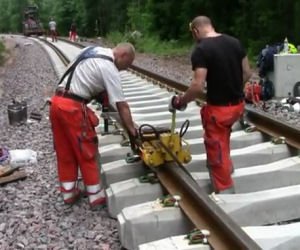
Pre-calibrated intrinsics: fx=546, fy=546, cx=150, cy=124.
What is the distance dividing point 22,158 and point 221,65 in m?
2.90

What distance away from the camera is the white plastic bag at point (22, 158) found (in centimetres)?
636

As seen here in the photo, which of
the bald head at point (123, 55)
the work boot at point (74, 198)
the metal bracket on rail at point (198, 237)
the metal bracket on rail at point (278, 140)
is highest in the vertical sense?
the bald head at point (123, 55)

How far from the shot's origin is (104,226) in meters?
4.55

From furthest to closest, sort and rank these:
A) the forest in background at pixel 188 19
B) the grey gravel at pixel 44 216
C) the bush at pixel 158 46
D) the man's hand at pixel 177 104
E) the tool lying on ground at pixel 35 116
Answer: the bush at pixel 158 46, the forest in background at pixel 188 19, the tool lying on ground at pixel 35 116, the man's hand at pixel 177 104, the grey gravel at pixel 44 216

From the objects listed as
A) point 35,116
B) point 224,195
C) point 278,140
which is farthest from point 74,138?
point 35,116

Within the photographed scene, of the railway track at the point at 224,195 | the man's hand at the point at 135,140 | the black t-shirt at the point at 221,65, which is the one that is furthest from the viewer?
the man's hand at the point at 135,140

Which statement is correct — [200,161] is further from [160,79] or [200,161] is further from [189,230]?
[160,79]

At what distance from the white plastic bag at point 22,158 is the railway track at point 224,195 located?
864 mm

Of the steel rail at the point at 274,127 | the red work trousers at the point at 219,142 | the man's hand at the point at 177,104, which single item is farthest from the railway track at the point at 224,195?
the man's hand at the point at 177,104

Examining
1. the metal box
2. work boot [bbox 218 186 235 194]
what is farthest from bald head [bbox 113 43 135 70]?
the metal box

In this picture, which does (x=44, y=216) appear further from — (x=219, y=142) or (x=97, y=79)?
(x=219, y=142)

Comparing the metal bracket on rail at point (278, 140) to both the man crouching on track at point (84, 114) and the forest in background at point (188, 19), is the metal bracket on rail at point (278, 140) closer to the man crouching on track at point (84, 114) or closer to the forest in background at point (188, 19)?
the man crouching on track at point (84, 114)

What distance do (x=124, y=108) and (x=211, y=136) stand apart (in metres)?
0.81

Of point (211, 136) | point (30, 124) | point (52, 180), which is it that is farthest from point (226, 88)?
point (30, 124)
